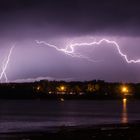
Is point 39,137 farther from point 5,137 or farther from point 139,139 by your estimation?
point 139,139

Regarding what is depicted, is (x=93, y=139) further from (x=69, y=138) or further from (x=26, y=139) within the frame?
(x=26, y=139)

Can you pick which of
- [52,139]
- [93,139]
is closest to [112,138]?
[93,139]

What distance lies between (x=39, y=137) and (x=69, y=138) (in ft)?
15.7

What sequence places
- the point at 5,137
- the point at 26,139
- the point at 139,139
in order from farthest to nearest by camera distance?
1. the point at 5,137
2. the point at 26,139
3. the point at 139,139

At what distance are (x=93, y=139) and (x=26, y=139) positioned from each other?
6.60 metres

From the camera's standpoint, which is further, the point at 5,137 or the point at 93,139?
the point at 5,137

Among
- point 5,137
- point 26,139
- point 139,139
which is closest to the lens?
point 139,139

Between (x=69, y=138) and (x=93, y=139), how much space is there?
2.75 metres

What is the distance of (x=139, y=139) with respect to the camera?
56.7 metres

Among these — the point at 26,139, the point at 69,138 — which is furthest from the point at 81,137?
the point at 26,139

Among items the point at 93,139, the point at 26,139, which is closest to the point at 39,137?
the point at 26,139

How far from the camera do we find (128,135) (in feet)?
202

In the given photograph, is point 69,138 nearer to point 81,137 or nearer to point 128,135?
point 81,137

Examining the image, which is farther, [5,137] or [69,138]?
[5,137]
